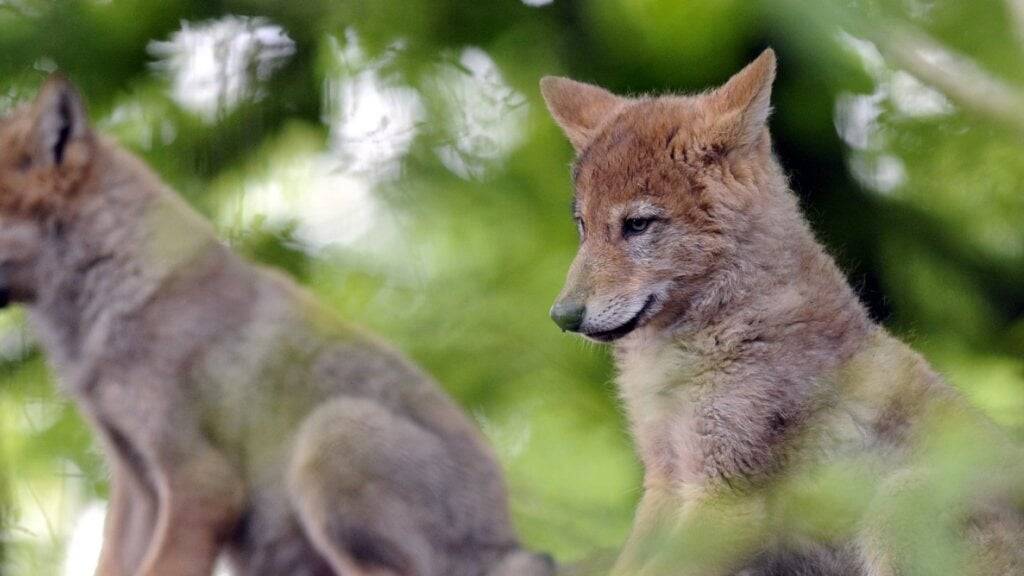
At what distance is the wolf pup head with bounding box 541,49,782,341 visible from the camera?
213 centimetres

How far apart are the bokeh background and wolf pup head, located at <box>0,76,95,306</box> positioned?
0.07 m

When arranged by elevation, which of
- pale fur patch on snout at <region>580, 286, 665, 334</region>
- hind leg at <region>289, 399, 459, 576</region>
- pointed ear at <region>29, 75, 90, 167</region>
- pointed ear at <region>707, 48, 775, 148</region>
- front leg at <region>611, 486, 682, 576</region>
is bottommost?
front leg at <region>611, 486, 682, 576</region>

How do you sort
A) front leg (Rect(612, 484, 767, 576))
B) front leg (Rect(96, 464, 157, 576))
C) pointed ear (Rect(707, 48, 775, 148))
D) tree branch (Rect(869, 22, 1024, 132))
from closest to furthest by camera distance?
tree branch (Rect(869, 22, 1024, 132))
front leg (Rect(612, 484, 767, 576))
pointed ear (Rect(707, 48, 775, 148))
front leg (Rect(96, 464, 157, 576))

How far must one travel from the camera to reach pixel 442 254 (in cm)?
179

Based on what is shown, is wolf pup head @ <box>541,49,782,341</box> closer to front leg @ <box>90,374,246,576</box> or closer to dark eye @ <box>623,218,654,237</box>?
dark eye @ <box>623,218,654,237</box>

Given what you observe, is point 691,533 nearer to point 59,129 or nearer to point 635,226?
point 635,226

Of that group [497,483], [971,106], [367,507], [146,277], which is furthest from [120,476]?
[971,106]

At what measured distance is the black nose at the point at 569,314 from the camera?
1.81 meters


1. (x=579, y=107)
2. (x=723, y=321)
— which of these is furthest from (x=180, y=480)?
(x=723, y=321)

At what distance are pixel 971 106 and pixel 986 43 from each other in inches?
4.4

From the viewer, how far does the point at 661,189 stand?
227 cm

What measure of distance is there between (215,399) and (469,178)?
564mm

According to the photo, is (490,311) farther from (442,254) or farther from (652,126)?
(652,126)

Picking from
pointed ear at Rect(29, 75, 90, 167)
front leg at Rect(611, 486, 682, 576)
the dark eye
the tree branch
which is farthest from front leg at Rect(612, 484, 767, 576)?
pointed ear at Rect(29, 75, 90, 167)
